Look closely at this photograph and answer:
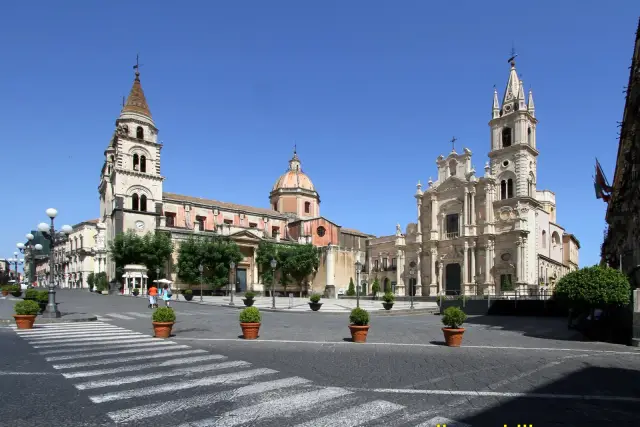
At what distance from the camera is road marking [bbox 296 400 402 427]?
566cm

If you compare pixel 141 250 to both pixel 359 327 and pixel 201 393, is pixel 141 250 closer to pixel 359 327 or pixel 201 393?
pixel 359 327

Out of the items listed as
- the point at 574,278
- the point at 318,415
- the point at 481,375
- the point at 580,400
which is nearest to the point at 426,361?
the point at 481,375

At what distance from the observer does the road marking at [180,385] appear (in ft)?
22.1

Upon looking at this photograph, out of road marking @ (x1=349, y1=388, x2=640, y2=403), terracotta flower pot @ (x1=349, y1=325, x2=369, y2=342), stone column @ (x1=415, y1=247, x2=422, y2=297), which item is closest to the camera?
road marking @ (x1=349, y1=388, x2=640, y2=403)

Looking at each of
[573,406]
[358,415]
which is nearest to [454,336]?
[573,406]

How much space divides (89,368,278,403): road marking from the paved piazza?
0.7 inches

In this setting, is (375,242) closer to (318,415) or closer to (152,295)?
(152,295)

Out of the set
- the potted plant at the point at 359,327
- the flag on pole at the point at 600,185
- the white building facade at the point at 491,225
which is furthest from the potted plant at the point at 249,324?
the white building facade at the point at 491,225

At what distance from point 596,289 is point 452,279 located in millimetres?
36820

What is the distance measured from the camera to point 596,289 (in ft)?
46.3

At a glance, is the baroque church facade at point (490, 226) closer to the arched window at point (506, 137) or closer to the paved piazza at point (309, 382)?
the arched window at point (506, 137)

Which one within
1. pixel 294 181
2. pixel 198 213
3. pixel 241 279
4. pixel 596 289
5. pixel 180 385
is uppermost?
pixel 294 181

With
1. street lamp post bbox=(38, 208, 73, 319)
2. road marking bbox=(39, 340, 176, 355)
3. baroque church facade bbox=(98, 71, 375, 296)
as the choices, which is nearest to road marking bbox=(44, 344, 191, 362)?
road marking bbox=(39, 340, 176, 355)

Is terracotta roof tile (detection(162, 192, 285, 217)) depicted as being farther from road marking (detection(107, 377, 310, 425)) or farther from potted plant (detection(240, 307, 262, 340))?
road marking (detection(107, 377, 310, 425))
